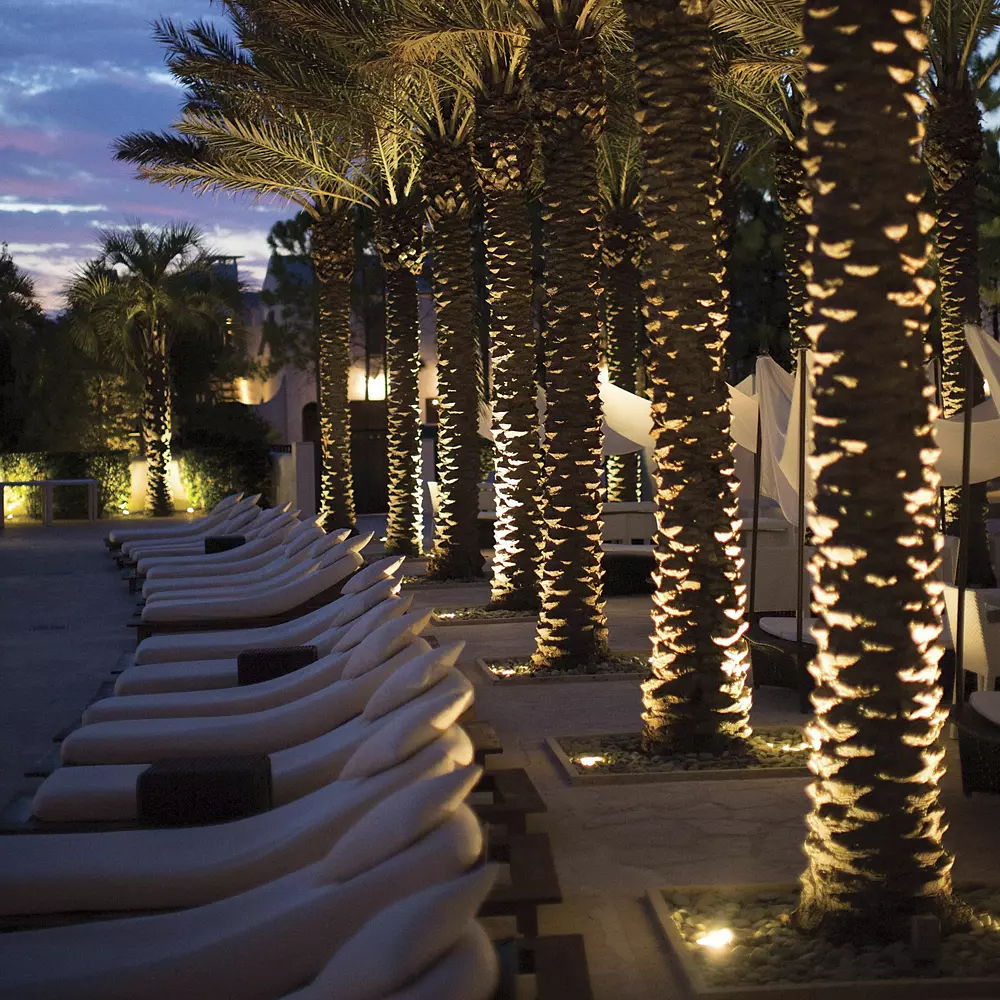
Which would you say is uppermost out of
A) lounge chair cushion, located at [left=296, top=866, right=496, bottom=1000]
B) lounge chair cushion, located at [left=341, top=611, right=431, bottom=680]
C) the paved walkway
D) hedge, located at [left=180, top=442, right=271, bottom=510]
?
hedge, located at [left=180, top=442, right=271, bottom=510]

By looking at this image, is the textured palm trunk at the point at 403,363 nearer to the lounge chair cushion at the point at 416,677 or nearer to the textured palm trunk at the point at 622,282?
the textured palm trunk at the point at 622,282

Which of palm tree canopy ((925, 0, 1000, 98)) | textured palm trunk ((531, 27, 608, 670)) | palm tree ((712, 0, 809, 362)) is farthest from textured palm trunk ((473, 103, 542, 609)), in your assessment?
palm tree canopy ((925, 0, 1000, 98))

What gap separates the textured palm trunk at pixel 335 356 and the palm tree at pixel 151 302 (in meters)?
10.3

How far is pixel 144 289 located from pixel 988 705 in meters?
29.3

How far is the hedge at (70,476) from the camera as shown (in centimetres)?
3372

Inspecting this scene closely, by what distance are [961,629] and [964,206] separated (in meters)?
9.65

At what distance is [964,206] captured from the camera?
15953mm

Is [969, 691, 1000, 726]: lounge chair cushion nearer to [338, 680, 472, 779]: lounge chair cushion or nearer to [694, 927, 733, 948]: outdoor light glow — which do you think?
[694, 927, 733, 948]: outdoor light glow

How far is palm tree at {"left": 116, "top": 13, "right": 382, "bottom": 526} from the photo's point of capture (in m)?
18.4

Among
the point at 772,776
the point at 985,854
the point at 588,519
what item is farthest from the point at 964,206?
the point at 985,854

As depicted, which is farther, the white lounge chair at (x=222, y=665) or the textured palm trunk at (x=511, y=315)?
the textured palm trunk at (x=511, y=315)

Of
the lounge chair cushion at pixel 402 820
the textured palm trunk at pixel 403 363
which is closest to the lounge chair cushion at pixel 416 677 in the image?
the lounge chair cushion at pixel 402 820

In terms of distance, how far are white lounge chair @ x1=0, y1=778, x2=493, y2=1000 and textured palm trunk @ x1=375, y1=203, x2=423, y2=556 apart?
670 inches

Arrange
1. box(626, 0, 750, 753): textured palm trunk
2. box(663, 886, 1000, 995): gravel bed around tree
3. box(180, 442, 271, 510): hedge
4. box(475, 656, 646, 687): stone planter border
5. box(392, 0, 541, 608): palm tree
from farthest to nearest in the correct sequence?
1. box(180, 442, 271, 510): hedge
2. box(392, 0, 541, 608): palm tree
3. box(475, 656, 646, 687): stone planter border
4. box(626, 0, 750, 753): textured palm trunk
5. box(663, 886, 1000, 995): gravel bed around tree
